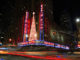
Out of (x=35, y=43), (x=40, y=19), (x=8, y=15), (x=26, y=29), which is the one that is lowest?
(x=35, y=43)

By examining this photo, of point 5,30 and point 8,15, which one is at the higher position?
point 8,15

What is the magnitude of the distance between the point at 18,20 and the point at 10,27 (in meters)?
8.39

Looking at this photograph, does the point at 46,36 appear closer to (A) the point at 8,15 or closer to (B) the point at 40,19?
(B) the point at 40,19

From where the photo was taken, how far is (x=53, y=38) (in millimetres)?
48812

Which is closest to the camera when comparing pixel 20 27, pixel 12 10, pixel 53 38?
pixel 53 38

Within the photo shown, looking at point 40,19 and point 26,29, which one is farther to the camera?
point 26,29

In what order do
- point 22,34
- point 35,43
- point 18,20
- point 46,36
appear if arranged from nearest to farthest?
point 35,43 → point 46,36 → point 22,34 → point 18,20

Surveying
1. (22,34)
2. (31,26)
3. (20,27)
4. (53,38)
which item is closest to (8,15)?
(20,27)

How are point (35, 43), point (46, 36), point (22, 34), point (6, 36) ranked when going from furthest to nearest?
point (6, 36) < point (22, 34) < point (46, 36) < point (35, 43)

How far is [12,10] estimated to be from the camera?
2606 inches

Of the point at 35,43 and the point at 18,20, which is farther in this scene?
the point at 18,20

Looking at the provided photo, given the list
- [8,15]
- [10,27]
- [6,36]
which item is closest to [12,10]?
[8,15]

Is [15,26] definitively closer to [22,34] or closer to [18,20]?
[18,20]

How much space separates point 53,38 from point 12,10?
94.0ft
